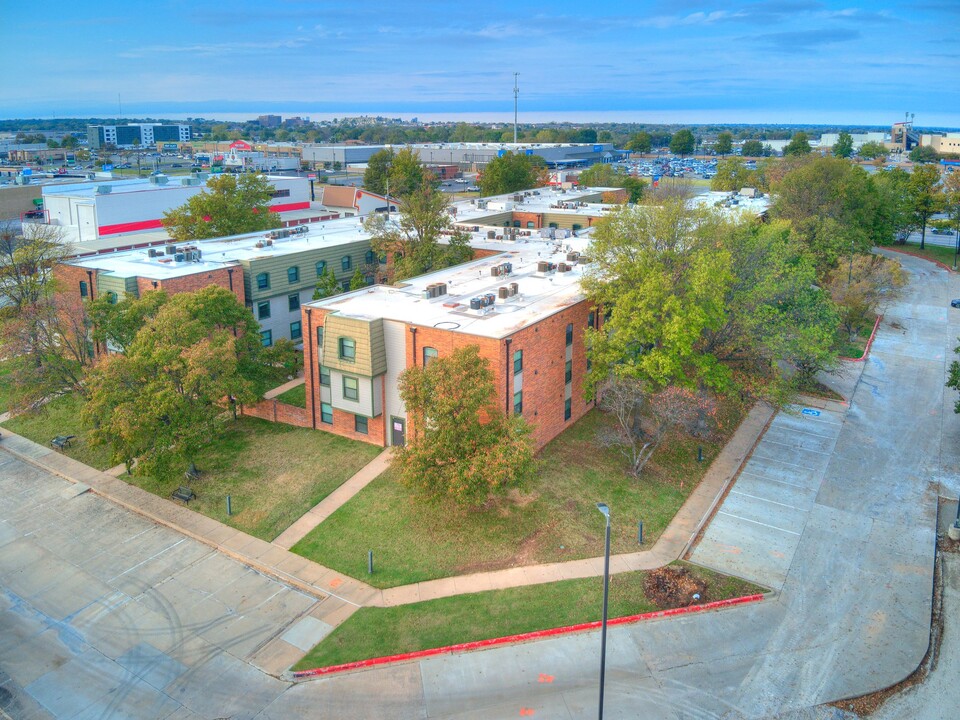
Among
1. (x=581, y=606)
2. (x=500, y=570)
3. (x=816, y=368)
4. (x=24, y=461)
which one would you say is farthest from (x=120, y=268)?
(x=816, y=368)

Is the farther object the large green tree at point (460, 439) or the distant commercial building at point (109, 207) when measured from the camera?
the distant commercial building at point (109, 207)

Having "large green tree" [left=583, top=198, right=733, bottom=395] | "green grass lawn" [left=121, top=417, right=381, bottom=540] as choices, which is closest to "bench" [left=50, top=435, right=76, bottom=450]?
"green grass lawn" [left=121, top=417, right=381, bottom=540]

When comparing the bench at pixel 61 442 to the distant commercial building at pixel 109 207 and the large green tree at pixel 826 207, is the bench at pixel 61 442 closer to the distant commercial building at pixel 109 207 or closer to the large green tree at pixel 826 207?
the distant commercial building at pixel 109 207

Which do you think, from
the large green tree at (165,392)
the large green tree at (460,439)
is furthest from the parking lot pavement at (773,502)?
the large green tree at (165,392)

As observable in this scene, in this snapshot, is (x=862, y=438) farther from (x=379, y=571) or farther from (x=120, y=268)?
(x=120, y=268)

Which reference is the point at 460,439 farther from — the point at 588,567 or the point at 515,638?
the point at 515,638

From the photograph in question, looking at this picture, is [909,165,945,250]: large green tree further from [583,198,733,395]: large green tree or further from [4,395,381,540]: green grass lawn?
[4,395,381,540]: green grass lawn

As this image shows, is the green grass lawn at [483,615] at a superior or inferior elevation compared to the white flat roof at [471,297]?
inferior
